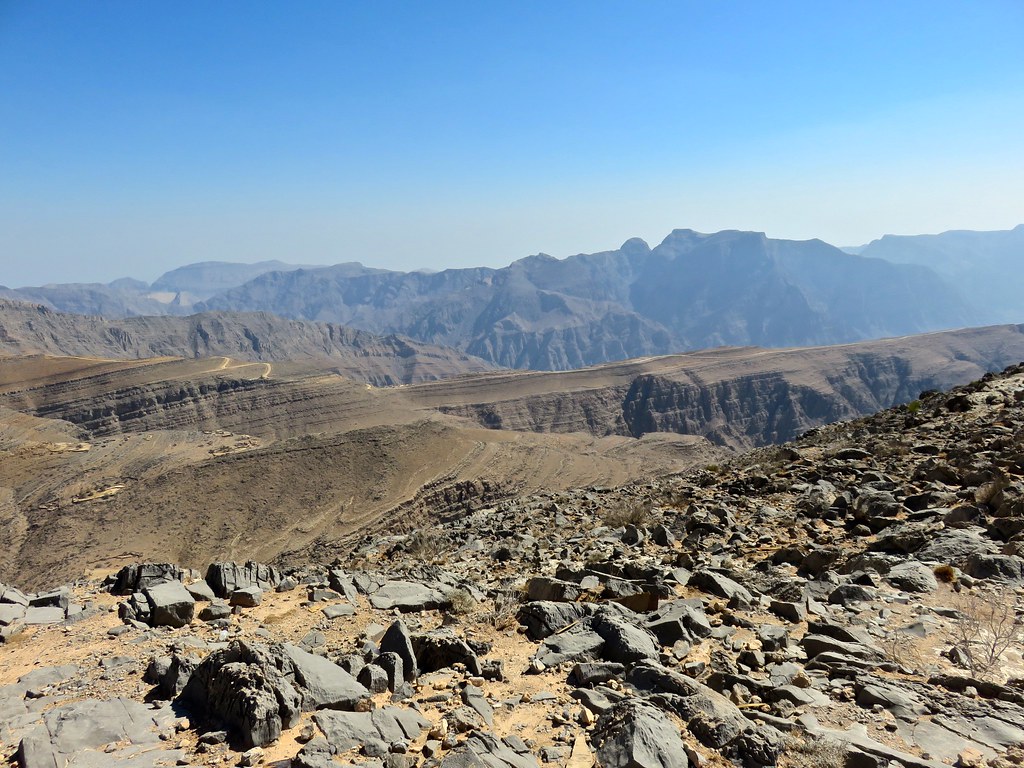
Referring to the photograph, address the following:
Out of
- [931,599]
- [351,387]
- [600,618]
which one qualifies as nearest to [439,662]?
[600,618]

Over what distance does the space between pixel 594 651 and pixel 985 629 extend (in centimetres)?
425

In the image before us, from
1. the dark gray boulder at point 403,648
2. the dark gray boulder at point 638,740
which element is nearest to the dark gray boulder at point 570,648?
the dark gray boulder at point 403,648

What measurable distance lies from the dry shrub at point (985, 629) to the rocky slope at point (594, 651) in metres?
0.03

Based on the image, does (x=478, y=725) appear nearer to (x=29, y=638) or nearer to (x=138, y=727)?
(x=138, y=727)

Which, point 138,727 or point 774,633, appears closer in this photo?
point 138,727

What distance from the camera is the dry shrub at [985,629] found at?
5.95 meters

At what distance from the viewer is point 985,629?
673 centimetres

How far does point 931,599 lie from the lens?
7.60 m

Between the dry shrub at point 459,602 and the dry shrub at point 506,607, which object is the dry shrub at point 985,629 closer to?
the dry shrub at point 506,607

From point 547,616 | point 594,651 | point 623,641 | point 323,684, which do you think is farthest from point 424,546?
point 323,684

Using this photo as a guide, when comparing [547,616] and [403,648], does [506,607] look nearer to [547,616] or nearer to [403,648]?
[547,616]

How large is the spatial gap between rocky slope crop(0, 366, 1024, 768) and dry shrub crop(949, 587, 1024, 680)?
0.03 meters

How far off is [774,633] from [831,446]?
39.9 ft

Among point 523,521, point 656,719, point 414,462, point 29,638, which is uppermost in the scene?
point 656,719
